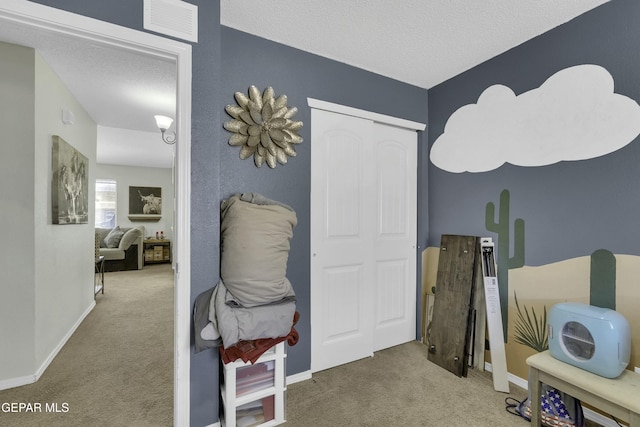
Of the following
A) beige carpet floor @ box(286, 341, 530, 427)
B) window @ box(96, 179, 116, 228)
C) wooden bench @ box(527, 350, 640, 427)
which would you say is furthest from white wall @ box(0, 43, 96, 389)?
window @ box(96, 179, 116, 228)

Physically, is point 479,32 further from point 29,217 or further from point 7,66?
point 29,217

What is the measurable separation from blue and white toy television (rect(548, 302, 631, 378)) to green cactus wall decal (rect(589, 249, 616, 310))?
21 cm

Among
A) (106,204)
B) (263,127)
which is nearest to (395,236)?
(263,127)

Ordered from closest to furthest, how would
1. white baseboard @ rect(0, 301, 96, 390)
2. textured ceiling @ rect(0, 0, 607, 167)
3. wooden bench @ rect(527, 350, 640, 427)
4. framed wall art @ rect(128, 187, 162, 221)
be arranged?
wooden bench @ rect(527, 350, 640, 427) → textured ceiling @ rect(0, 0, 607, 167) → white baseboard @ rect(0, 301, 96, 390) → framed wall art @ rect(128, 187, 162, 221)

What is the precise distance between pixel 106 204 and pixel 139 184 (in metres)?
0.85

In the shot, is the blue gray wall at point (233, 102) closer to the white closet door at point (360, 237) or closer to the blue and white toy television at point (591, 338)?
the white closet door at point (360, 237)

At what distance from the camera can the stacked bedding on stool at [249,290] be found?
4.93 feet

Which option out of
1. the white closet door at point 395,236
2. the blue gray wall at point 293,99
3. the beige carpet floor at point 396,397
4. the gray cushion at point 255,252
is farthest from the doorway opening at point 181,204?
the white closet door at point 395,236

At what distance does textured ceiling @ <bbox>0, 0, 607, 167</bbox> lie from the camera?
1804mm

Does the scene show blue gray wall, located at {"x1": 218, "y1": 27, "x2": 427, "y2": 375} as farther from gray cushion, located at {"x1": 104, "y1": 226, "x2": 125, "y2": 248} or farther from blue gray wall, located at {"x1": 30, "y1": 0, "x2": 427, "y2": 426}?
gray cushion, located at {"x1": 104, "y1": 226, "x2": 125, "y2": 248}

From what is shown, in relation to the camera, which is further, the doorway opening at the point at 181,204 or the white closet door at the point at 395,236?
the white closet door at the point at 395,236

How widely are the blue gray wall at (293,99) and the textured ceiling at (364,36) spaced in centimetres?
9

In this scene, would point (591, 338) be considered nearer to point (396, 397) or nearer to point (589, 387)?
point (589, 387)

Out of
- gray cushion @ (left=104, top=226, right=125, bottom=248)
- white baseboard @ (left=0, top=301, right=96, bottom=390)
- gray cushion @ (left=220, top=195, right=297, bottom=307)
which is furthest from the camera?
gray cushion @ (left=104, top=226, right=125, bottom=248)
